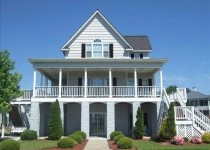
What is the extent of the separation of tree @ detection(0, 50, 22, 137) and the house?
2.92 metres

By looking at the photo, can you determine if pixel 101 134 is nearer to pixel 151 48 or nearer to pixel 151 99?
pixel 151 99

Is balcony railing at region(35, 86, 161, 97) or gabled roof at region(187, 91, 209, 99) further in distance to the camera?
gabled roof at region(187, 91, 209, 99)

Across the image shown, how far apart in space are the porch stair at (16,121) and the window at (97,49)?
32.1ft

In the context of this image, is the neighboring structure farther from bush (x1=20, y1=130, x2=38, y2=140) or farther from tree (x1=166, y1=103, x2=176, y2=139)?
bush (x1=20, y1=130, x2=38, y2=140)

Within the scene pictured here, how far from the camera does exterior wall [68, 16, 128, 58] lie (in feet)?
109

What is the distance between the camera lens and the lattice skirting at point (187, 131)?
1009 inches

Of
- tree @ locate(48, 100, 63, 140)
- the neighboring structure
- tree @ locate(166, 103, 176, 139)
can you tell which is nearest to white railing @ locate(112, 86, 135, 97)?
tree @ locate(48, 100, 63, 140)

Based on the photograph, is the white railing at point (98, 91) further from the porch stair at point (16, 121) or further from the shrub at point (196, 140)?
the shrub at point (196, 140)

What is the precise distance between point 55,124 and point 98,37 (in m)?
11.0

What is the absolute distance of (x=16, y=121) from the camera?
33.8 m

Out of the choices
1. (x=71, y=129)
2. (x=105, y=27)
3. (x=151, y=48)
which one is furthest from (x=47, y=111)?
(x=151, y=48)

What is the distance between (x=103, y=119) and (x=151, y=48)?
971cm

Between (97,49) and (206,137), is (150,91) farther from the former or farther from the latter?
(206,137)

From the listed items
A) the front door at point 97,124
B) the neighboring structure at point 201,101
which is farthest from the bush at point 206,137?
the neighboring structure at point 201,101
